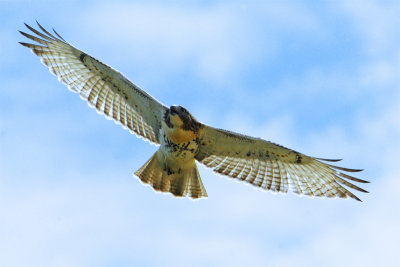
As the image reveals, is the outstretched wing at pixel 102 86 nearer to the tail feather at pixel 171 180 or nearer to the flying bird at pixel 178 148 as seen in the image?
the flying bird at pixel 178 148

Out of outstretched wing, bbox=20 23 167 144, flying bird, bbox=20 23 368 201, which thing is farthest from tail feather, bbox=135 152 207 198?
outstretched wing, bbox=20 23 167 144

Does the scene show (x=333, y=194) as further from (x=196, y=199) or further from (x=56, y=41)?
(x=56, y=41)

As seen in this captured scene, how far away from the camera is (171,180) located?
41.4 feet

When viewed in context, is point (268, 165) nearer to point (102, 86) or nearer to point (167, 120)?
point (167, 120)

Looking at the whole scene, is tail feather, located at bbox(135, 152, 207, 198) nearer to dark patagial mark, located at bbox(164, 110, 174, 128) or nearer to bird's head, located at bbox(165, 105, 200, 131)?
dark patagial mark, located at bbox(164, 110, 174, 128)

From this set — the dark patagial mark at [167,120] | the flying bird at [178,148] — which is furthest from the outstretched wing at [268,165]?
the dark patagial mark at [167,120]

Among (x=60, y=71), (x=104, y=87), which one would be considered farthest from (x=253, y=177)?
(x=60, y=71)

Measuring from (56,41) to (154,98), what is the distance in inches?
77.6

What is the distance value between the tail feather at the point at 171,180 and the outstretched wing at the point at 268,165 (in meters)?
0.38

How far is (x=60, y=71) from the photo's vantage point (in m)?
12.8

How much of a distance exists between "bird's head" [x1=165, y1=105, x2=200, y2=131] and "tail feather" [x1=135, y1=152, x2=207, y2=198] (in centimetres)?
93

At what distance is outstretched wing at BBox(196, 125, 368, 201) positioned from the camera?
40.6ft

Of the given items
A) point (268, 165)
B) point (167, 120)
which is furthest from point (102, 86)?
point (268, 165)

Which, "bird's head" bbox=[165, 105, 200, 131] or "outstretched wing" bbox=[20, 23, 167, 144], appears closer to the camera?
"bird's head" bbox=[165, 105, 200, 131]
